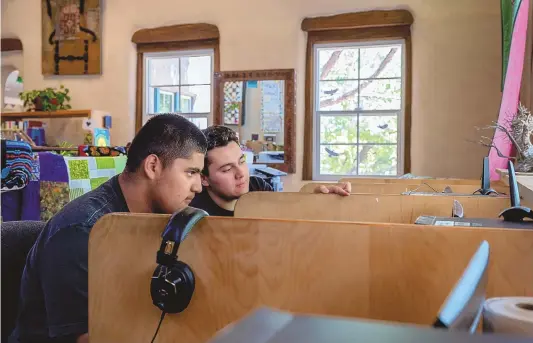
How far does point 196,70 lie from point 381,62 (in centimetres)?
194

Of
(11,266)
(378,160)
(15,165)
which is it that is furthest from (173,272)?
(378,160)

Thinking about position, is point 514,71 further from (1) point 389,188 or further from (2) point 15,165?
(2) point 15,165

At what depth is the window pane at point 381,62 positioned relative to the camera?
4770 mm

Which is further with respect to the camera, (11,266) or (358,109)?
(358,109)

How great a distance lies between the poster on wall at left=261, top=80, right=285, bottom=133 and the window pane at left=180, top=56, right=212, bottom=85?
73 centimetres

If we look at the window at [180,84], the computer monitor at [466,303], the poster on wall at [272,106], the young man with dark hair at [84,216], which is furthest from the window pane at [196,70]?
the computer monitor at [466,303]

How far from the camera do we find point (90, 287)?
2.84 ft

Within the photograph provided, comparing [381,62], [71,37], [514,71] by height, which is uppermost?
[71,37]

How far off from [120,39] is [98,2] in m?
0.50

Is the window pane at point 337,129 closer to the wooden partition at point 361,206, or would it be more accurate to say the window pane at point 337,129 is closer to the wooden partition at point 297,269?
the wooden partition at point 361,206

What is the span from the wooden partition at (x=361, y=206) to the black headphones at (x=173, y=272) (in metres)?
0.83

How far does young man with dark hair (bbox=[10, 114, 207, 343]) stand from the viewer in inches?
42.9

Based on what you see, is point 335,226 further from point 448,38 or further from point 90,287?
point 448,38

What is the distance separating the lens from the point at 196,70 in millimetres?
5461
